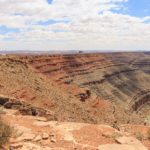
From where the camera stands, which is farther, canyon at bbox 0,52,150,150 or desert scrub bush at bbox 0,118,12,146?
canyon at bbox 0,52,150,150

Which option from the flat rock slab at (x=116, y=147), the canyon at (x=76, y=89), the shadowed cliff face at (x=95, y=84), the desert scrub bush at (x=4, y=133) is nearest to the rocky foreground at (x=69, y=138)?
the flat rock slab at (x=116, y=147)

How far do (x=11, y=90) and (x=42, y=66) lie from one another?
2340 cm

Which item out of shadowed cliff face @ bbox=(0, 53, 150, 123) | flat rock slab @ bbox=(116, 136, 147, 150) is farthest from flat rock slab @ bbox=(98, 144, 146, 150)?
shadowed cliff face @ bbox=(0, 53, 150, 123)

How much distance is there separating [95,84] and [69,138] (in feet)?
155

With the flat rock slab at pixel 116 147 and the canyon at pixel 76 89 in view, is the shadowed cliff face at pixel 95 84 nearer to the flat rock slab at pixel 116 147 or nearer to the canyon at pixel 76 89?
the canyon at pixel 76 89

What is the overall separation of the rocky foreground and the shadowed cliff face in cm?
1575

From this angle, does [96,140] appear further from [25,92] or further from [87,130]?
[25,92]

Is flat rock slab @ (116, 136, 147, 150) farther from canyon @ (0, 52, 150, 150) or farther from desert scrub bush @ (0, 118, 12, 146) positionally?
desert scrub bush @ (0, 118, 12, 146)

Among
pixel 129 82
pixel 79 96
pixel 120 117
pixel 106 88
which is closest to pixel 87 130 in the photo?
pixel 120 117

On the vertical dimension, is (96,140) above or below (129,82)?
above

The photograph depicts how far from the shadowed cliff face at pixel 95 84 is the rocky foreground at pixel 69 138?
51.7ft

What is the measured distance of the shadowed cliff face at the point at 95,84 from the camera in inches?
1425

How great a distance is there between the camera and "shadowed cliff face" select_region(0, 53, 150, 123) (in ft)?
119

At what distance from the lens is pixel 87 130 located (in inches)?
466
